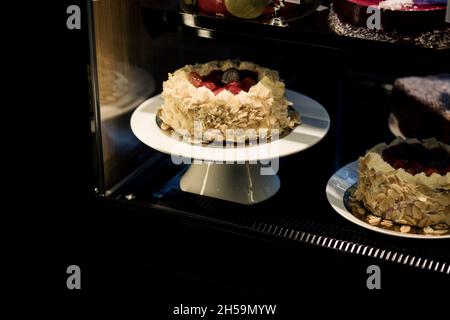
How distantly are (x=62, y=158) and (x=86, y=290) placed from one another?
0.35 metres

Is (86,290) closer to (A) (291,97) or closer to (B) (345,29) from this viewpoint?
(A) (291,97)

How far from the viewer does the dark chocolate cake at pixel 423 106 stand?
1997 millimetres

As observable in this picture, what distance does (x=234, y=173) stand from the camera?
6.12 feet

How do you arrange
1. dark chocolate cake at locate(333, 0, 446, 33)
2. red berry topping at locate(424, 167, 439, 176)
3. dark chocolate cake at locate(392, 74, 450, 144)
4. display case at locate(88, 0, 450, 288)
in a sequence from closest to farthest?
dark chocolate cake at locate(333, 0, 446, 33) < display case at locate(88, 0, 450, 288) < red berry topping at locate(424, 167, 439, 176) < dark chocolate cake at locate(392, 74, 450, 144)

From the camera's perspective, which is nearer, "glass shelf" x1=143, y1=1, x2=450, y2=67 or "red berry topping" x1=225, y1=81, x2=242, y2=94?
"glass shelf" x1=143, y1=1, x2=450, y2=67

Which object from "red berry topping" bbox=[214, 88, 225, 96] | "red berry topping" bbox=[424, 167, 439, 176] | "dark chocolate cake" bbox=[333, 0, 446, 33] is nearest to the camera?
"dark chocolate cake" bbox=[333, 0, 446, 33]

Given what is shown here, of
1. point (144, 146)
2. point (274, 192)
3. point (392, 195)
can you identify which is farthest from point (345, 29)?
point (144, 146)

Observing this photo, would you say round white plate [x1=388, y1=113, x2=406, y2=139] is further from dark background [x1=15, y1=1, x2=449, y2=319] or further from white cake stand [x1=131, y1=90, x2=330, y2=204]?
dark background [x1=15, y1=1, x2=449, y2=319]

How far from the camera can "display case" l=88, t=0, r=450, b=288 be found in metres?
1.53

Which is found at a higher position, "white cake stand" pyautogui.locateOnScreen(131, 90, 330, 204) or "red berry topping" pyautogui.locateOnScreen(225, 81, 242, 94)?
"red berry topping" pyautogui.locateOnScreen(225, 81, 242, 94)

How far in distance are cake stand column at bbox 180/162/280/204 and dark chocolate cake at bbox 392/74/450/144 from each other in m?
0.42

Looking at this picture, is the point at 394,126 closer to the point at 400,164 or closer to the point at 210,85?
the point at 400,164

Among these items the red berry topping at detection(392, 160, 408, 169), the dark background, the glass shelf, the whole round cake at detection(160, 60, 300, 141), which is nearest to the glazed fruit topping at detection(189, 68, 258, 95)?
the whole round cake at detection(160, 60, 300, 141)

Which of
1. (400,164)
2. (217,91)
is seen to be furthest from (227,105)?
(400,164)
